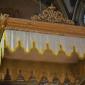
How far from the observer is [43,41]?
417 cm

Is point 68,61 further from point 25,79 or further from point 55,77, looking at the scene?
point 25,79

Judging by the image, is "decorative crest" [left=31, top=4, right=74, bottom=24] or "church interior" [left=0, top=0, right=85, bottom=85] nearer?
"church interior" [left=0, top=0, right=85, bottom=85]

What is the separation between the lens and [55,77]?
592 cm

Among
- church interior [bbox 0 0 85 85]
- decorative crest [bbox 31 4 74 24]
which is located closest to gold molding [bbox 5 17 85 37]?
church interior [bbox 0 0 85 85]

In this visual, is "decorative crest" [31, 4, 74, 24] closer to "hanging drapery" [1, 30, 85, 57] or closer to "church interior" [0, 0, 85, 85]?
"church interior" [0, 0, 85, 85]

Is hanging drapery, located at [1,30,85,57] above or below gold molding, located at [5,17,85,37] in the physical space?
below

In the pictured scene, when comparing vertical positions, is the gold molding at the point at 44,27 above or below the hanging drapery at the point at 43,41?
above

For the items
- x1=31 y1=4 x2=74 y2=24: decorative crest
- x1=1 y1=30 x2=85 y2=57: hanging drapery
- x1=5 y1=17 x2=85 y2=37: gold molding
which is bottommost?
x1=1 y1=30 x2=85 y2=57: hanging drapery

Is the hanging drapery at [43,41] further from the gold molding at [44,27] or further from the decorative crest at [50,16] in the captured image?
the decorative crest at [50,16]

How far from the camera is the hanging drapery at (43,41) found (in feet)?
13.1

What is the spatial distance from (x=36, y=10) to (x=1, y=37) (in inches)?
77.4

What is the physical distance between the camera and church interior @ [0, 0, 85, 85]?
13.4 ft

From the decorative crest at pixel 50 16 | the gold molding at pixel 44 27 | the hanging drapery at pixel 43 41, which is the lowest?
the hanging drapery at pixel 43 41

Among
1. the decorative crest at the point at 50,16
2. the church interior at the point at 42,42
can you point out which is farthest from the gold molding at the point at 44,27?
the decorative crest at the point at 50,16
